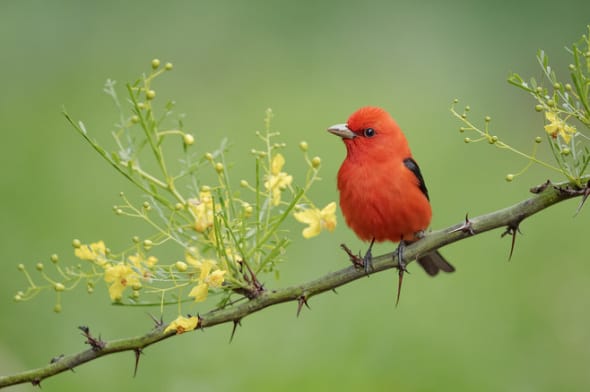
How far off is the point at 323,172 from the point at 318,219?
6.78 m

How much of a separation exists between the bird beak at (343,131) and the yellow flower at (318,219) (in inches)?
25.5

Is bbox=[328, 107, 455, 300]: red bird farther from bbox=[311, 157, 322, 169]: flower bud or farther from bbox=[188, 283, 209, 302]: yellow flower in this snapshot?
bbox=[188, 283, 209, 302]: yellow flower

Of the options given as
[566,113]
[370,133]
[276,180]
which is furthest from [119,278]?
[566,113]

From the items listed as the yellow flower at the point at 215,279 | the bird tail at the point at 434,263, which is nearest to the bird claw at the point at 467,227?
the yellow flower at the point at 215,279

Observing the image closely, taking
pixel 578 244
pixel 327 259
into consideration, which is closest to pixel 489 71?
pixel 578 244

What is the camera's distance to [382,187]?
4289 mm

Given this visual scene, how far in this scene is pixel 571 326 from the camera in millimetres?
7633

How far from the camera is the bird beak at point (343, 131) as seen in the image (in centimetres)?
400

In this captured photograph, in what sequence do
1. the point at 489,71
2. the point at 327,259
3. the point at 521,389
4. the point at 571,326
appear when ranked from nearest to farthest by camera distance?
1. the point at 521,389
2. the point at 571,326
3. the point at 327,259
4. the point at 489,71

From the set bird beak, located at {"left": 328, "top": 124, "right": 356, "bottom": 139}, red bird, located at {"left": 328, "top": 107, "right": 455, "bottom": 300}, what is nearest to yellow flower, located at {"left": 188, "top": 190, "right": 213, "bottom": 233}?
bird beak, located at {"left": 328, "top": 124, "right": 356, "bottom": 139}

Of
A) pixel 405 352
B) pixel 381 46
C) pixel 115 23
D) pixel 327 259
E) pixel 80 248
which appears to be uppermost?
pixel 115 23

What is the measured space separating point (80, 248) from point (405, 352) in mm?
4500

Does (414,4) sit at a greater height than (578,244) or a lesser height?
greater

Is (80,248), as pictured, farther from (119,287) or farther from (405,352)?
(405,352)
